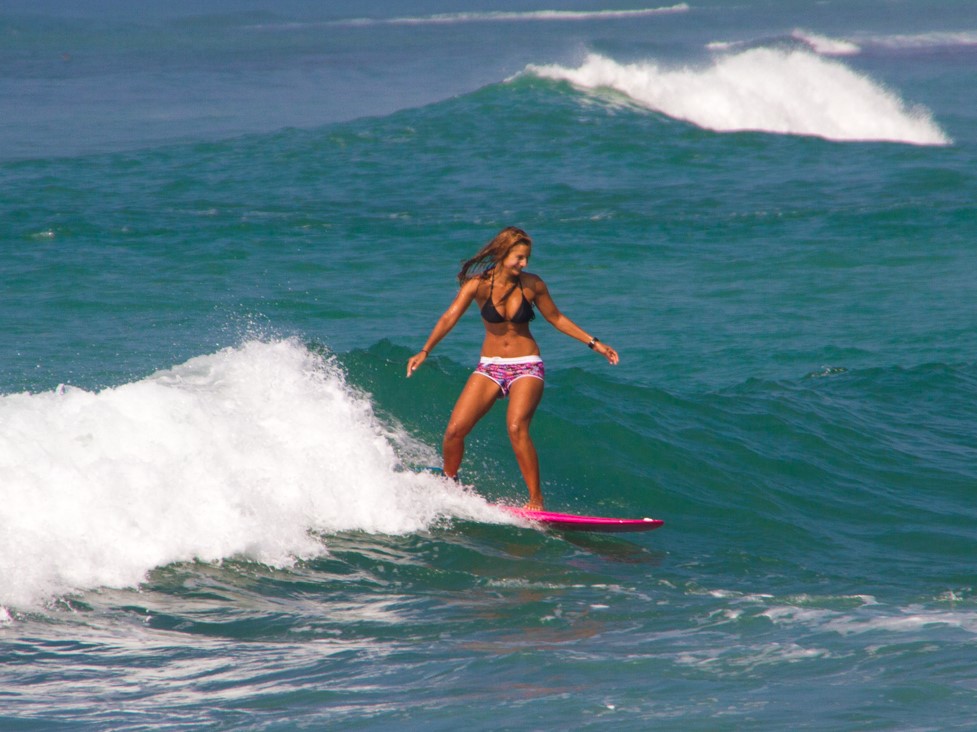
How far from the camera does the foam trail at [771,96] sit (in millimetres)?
31547

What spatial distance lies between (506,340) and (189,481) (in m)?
2.12

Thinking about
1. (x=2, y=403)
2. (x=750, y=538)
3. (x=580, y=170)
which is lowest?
(x=750, y=538)

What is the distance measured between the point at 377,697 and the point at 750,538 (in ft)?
12.9

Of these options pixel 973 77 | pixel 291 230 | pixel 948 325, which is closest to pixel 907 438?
pixel 948 325

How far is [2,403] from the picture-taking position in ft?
27.5

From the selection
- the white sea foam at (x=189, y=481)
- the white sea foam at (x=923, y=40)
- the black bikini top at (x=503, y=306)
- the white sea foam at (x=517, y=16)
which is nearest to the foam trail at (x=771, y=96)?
the white sea foam at (x=923, y=40)

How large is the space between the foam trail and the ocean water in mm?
1646

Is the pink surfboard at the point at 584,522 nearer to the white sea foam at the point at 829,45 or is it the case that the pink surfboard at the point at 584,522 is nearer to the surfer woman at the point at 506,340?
the surfer woman at the point at 506,340

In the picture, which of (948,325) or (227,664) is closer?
(227,664)

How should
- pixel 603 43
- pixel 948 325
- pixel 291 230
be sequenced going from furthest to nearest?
pixel 603 43 < pixel 291 230 < pixel 948 325

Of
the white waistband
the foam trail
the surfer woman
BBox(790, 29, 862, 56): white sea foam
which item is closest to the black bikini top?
the surfer woman

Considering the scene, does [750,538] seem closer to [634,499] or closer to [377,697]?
[634,499]

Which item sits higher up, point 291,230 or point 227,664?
point 291,230

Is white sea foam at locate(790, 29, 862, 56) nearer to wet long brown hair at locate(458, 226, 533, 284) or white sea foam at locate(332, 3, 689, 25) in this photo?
white sea foam at locate(332, 3, 689, 25)
